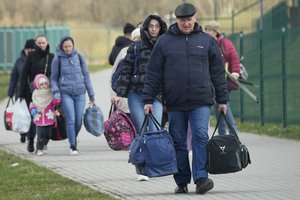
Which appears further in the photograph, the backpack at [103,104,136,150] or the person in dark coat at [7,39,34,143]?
the person in dark coat at [7,39,34,143]

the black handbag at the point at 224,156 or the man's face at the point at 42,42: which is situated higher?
the man's face at the point at 42,42

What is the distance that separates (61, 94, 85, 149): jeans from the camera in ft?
55.6

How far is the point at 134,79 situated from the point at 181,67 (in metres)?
1.72

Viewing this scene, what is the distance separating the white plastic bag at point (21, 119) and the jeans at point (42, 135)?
54 cm

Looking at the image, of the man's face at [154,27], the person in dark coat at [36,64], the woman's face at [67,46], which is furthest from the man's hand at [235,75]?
the man's face at [154,27]

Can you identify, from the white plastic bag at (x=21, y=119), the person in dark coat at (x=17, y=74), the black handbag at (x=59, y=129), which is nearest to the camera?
the black handbag at (x=59, y=129)

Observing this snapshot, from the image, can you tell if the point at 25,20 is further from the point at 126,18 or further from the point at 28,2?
the point at 126,18

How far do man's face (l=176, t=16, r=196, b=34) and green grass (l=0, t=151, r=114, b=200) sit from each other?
6.02 ft

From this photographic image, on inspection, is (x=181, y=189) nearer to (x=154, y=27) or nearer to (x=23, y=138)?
(x=154, y=27)

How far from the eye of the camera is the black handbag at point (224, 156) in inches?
468

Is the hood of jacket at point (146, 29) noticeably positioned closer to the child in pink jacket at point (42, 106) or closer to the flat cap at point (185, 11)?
the flat cap at point (185, 11)

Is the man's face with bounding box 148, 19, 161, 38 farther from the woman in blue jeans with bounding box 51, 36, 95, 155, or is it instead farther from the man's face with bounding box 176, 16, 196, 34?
the woman in blue jeans with bounding box 51, 36, 95, 155

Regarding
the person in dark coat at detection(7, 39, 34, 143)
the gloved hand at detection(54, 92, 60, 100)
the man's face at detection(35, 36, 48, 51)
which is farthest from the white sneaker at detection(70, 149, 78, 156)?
the person in dark coat at detection(7, 39, 34, 143)

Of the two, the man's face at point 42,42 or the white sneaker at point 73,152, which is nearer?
the white sneaker at point 73,152
